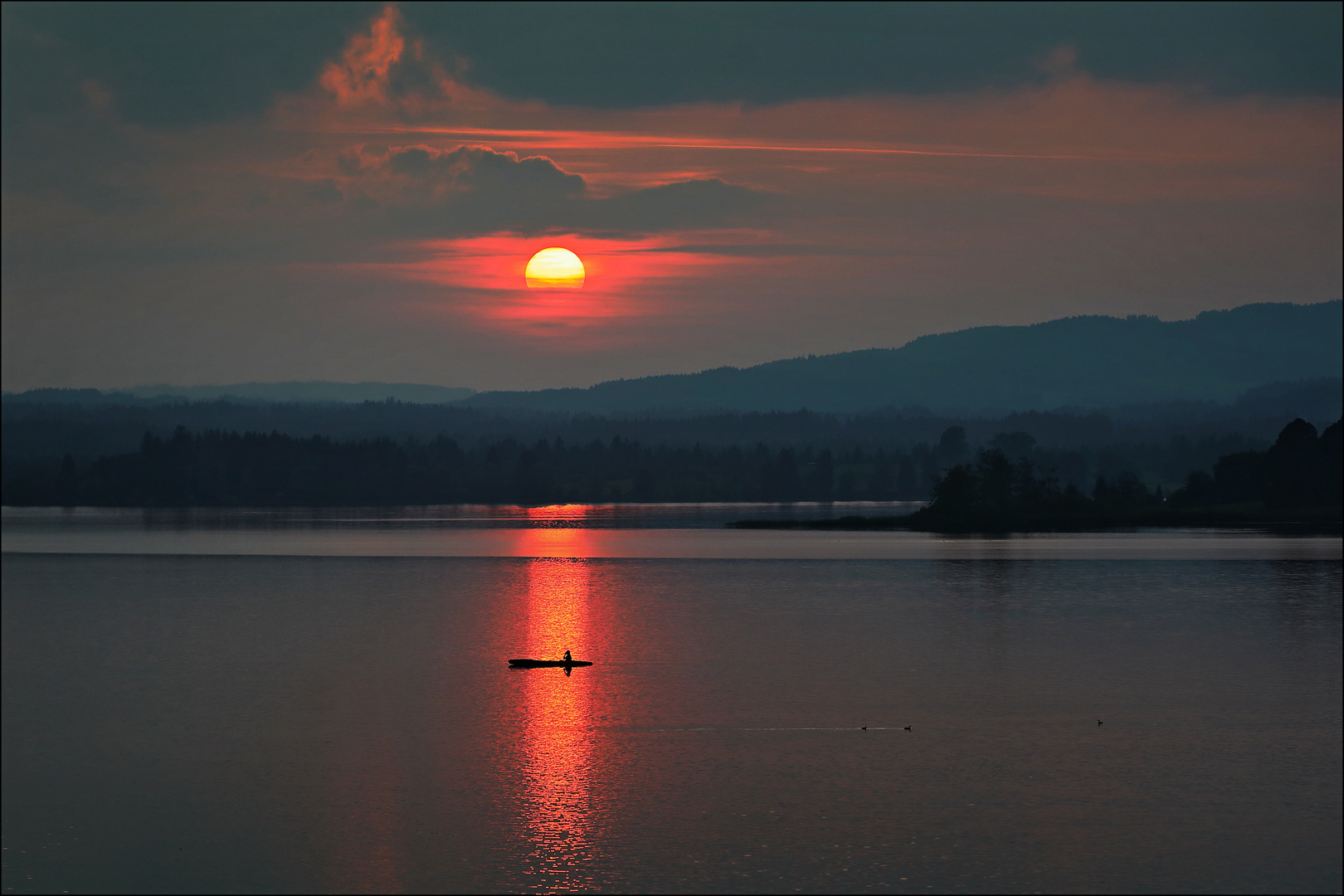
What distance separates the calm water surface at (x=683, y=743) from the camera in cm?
3203

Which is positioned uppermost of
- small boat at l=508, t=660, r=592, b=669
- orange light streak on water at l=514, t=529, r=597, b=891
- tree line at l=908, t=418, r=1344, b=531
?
tree line at l=908, t=418, r=1344, b=531

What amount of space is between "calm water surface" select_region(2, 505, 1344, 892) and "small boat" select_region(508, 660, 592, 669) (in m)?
0.77

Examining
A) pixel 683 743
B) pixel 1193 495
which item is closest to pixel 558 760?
pixel 683 743

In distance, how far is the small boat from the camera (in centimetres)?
6204

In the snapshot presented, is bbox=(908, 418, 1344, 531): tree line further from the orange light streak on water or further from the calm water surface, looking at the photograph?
the orange light streak on water

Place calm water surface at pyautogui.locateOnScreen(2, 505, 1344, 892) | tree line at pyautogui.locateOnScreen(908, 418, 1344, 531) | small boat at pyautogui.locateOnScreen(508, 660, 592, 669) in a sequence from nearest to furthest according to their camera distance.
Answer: calm water surface at pyautogui.locateOnScreen(2, 505, 1344, 892)
small boat at pyautogui.locateOnScreen(508, 660, 592, 669)
tree line at pyautogui.locateOnScreen(908, 418, 1344, 531)

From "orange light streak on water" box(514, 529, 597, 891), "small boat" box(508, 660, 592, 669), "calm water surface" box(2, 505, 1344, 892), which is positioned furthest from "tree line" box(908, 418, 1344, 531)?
"small boat" box(508, 660, 592, 669)

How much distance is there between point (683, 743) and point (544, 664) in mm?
19532

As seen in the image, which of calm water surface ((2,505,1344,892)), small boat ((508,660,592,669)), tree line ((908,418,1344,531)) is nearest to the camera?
calm water surface ((2,505,1344,892))

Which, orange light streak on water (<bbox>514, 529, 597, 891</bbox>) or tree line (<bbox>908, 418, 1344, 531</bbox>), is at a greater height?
tree line (<bbox>908, 418, 1344, 531</bbox>)

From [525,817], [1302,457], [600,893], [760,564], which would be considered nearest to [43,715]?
[525,817]

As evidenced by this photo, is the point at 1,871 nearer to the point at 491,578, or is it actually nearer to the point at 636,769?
the point at 636,769

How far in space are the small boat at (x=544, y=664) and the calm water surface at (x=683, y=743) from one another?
770 mm

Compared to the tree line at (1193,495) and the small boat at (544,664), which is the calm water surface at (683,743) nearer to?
the small boat at (544,664)
